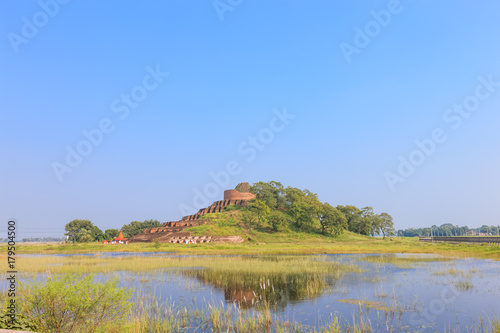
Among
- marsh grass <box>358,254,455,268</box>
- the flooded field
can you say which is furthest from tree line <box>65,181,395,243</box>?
the flooded field

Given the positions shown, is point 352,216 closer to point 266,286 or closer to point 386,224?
point 386,224

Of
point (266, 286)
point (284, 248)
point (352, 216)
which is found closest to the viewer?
point (266, 286)

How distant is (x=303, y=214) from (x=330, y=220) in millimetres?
8282

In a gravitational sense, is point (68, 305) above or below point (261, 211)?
below

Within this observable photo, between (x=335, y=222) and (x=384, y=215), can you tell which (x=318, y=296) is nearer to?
(x=335, y=222)

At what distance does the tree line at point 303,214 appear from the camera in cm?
10075

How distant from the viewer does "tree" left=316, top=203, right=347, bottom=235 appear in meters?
101

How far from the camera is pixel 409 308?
1542 cm

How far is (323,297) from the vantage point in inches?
716

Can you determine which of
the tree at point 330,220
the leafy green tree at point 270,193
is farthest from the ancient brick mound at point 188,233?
the tree at point 330,220

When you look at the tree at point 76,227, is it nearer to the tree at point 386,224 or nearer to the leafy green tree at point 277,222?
the leafy green tree at point 277,222

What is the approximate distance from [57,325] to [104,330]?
1310 mm

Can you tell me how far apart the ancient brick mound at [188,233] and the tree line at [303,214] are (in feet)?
21.5

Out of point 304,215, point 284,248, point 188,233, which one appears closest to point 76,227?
point 188,233
